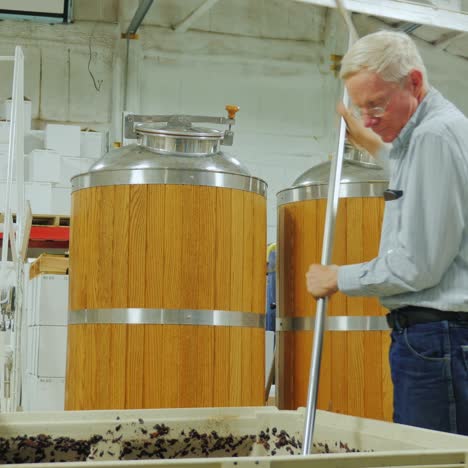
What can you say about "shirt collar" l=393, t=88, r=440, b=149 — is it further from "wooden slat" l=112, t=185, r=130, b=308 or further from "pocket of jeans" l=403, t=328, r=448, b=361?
"wooden slat" l=112, t=185, r=130, b=308

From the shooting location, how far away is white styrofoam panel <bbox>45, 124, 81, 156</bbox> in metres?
8.91

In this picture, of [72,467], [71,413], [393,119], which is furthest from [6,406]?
[72,467]

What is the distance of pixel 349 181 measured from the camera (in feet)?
12.3

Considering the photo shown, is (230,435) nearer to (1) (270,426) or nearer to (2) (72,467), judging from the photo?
(1) (270,426)

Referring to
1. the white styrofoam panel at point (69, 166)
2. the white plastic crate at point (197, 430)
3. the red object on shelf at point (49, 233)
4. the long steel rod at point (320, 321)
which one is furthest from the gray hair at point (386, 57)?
the white styrofoam panel at point (69, 166)

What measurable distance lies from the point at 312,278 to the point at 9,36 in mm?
8692

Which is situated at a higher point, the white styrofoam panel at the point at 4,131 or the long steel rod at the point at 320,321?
the white styrofoam panel at the point at 4,131

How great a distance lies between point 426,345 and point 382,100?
671 mm

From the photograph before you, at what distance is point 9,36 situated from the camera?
32.7ft

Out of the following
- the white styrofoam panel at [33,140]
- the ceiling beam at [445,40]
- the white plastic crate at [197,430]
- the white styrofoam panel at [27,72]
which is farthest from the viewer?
the ceiling beam at [445,40]

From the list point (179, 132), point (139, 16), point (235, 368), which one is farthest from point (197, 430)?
point (139, 16)

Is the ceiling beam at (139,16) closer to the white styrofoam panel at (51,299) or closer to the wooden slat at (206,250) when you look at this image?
the white styrofoam panel at (51,299)

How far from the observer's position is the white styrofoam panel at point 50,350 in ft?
16.8

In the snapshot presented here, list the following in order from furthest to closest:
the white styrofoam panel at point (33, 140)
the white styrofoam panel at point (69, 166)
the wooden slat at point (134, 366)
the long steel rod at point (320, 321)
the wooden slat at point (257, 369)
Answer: the white styrofoam panel at point (33, 140) < the white styrofoam panel at point (69, 166) < the wooden slat at point (257, 369) < the wooden slat at point (134, 366) < the long steel rod at point (320, 321)
